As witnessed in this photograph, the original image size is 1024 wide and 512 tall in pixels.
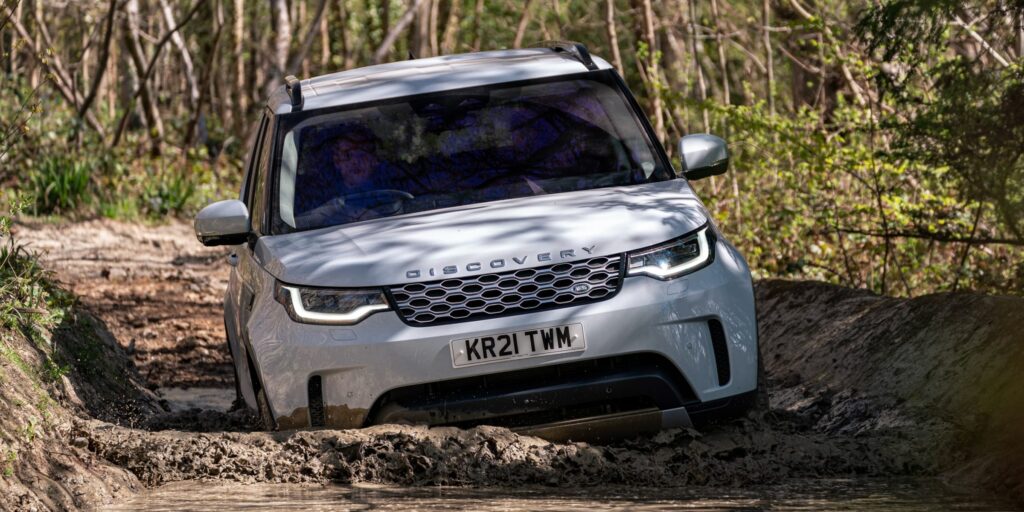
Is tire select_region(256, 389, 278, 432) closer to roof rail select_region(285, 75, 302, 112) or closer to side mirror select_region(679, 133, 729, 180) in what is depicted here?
roof rail select_region(285, 75, 302, 112)

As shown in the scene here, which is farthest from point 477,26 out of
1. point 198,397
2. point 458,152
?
point 458,152

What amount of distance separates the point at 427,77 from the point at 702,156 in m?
1.40

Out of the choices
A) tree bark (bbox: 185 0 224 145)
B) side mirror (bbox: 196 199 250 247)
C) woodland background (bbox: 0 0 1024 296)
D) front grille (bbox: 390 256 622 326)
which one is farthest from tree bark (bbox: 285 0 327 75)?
front grille (bbox: 390 256 622 326)

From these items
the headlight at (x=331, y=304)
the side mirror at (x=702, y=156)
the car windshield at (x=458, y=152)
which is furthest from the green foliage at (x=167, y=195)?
the headlight at (x=331, y=304)

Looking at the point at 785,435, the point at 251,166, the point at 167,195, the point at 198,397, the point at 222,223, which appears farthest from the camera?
the point at 167,195

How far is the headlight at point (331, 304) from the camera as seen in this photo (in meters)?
5.29

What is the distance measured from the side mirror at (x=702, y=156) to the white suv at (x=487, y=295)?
2 centimetres

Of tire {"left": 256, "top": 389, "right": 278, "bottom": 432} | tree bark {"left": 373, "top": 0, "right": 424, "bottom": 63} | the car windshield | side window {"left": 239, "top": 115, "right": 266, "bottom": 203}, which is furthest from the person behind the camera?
tree bark {"left": 373, "top": 0, "right": 424, "bottom": 63}

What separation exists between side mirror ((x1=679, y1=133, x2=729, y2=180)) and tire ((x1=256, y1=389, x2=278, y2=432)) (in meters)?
2.14

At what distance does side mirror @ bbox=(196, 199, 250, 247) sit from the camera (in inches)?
244

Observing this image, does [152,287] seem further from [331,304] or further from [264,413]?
[331,304]

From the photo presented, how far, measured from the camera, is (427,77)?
6801 millimetres

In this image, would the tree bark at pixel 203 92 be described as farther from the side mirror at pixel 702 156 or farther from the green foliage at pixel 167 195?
the side mirror at pixel 702 156

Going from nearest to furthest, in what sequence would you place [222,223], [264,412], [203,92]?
[264,412] → [222,223] → [203,92]
